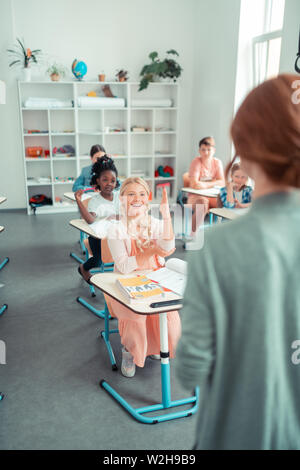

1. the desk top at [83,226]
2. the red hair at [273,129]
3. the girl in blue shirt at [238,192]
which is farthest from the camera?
the girl in blue shirt at [238,192]

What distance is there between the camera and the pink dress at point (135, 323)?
236 cm

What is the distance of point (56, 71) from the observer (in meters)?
6.21

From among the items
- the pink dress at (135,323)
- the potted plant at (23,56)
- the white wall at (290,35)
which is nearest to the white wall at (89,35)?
the potted plant at (23,56)

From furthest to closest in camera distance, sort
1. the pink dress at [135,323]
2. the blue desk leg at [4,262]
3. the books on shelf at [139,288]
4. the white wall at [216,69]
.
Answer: the white wall at [216,69] < the blue desk leg at [4,262] < the pink dress at [135,323] < the books on shelf at [139,288]

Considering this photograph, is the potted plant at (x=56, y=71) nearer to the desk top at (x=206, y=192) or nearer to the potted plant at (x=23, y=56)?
the potted plant at (x=23, y=56)

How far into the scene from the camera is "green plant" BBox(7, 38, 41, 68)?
6.06 metres

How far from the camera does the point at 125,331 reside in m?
2.39

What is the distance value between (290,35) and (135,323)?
3.80 m

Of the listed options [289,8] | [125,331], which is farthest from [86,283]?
[289,8]

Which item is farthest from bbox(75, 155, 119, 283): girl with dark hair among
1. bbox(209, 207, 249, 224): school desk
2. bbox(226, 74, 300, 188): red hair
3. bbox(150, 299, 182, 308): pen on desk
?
bbox(226, 74, 300, 188): red hair

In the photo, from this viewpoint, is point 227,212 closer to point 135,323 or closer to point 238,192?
point 238,192

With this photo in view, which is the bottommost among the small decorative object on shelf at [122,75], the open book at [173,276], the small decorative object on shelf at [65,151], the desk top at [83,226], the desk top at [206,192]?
the desk top at [83,226]

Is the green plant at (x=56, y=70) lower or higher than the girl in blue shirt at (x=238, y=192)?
higher
